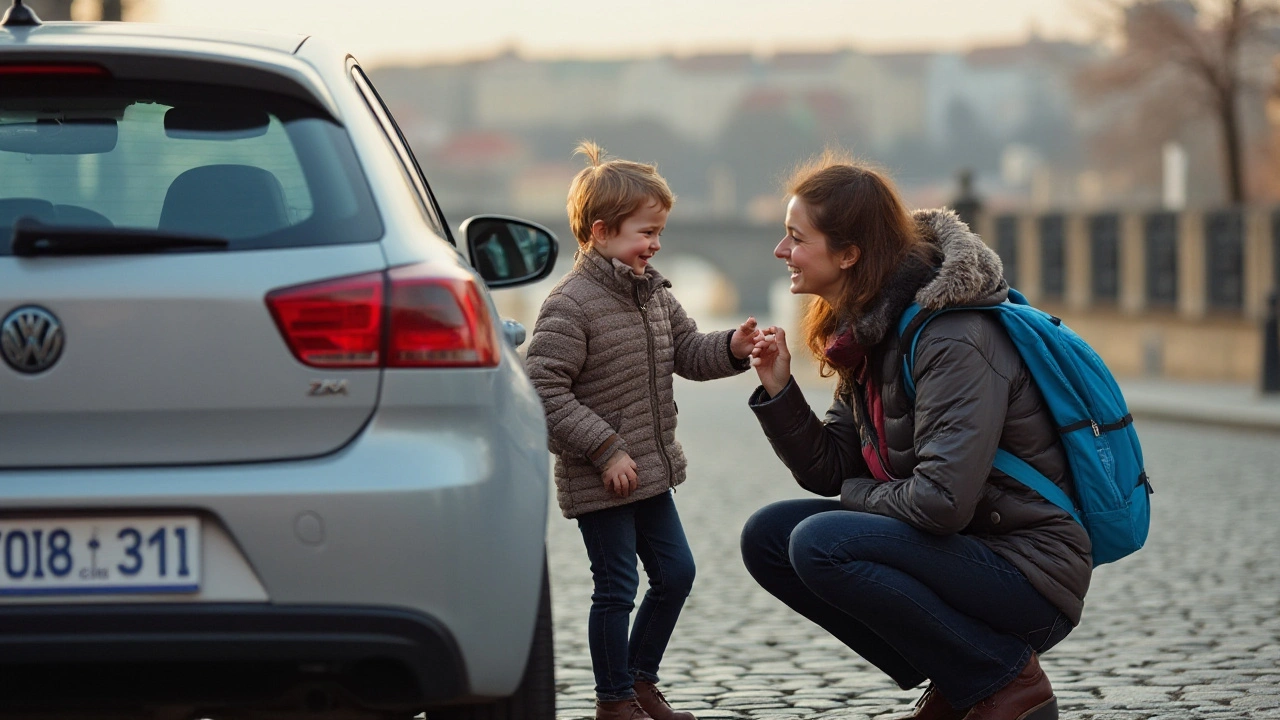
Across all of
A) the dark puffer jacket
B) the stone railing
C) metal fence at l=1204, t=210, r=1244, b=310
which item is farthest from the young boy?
metal fence at l=1204, t=210, r=1244, b=310

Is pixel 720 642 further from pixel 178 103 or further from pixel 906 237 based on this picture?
pixel 178 103

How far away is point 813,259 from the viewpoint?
430 cm

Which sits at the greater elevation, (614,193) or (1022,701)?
(614,193)

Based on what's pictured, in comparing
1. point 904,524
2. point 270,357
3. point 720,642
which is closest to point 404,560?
point 270,357

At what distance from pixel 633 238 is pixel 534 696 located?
4.32 ft

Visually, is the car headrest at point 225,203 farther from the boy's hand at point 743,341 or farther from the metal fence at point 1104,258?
the metal fence at point 1104,258

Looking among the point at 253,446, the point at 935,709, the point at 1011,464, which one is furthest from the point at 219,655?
the point at 935,709

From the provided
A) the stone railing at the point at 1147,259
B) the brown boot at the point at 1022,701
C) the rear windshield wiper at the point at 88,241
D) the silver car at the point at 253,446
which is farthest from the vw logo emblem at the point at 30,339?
the stone railing at the point at 1147,259

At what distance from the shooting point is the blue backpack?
4062 millimetres

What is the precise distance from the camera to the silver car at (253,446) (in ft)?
9.83

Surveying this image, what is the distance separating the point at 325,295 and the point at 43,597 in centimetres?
64

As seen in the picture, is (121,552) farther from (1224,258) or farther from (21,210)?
(1224,258)

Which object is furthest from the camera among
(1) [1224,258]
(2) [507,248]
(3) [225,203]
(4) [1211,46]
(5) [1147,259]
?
(4) [1211,46]

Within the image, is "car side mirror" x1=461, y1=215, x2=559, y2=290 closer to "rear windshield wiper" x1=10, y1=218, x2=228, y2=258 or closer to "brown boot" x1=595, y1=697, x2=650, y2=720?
"brown boot" x1=595, y1=697, x2=650, y2=720
